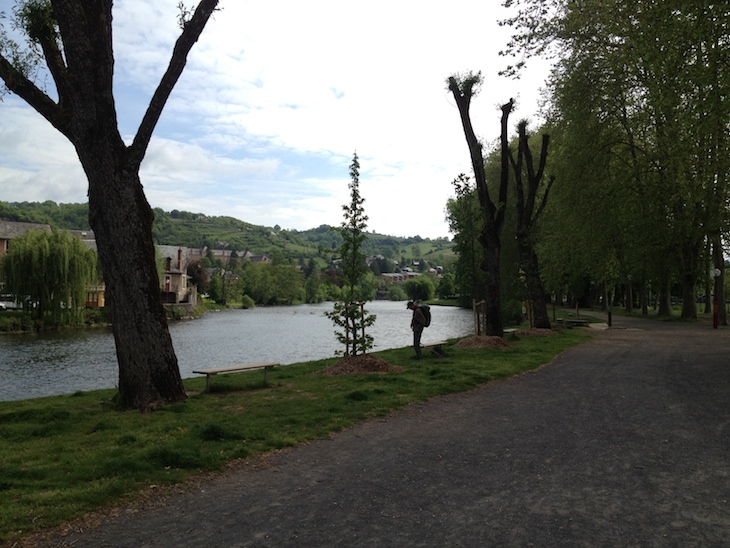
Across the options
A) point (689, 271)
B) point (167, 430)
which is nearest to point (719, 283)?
point (689, 271)

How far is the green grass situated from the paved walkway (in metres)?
0.48

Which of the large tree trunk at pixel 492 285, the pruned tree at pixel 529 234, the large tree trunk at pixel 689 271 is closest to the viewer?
the large tree trunk at pixel 492 285

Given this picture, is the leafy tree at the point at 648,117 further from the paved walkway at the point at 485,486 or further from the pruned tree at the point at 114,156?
the pruned tree at the point at 114,156

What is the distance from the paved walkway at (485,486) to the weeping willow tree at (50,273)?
40972mm

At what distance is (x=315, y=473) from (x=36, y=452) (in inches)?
136

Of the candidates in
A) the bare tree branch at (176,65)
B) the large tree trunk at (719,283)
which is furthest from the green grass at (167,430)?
the large tree trunk at (719,283)

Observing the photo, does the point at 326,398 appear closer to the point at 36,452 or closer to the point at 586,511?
the point at 36,452

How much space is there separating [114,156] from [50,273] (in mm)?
38611

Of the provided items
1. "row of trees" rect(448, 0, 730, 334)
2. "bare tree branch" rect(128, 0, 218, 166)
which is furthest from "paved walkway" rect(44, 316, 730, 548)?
"row of trees" rect(448, 0, 730, 334)

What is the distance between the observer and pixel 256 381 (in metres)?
12.6

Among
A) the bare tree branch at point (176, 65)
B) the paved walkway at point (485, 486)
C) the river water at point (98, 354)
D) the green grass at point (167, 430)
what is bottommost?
the river water at point (98, 354)

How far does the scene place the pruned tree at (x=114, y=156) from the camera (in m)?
8.85

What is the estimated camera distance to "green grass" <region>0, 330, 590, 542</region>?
5281 millimetres

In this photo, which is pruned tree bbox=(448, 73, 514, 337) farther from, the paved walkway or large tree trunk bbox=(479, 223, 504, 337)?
the paved walkway
